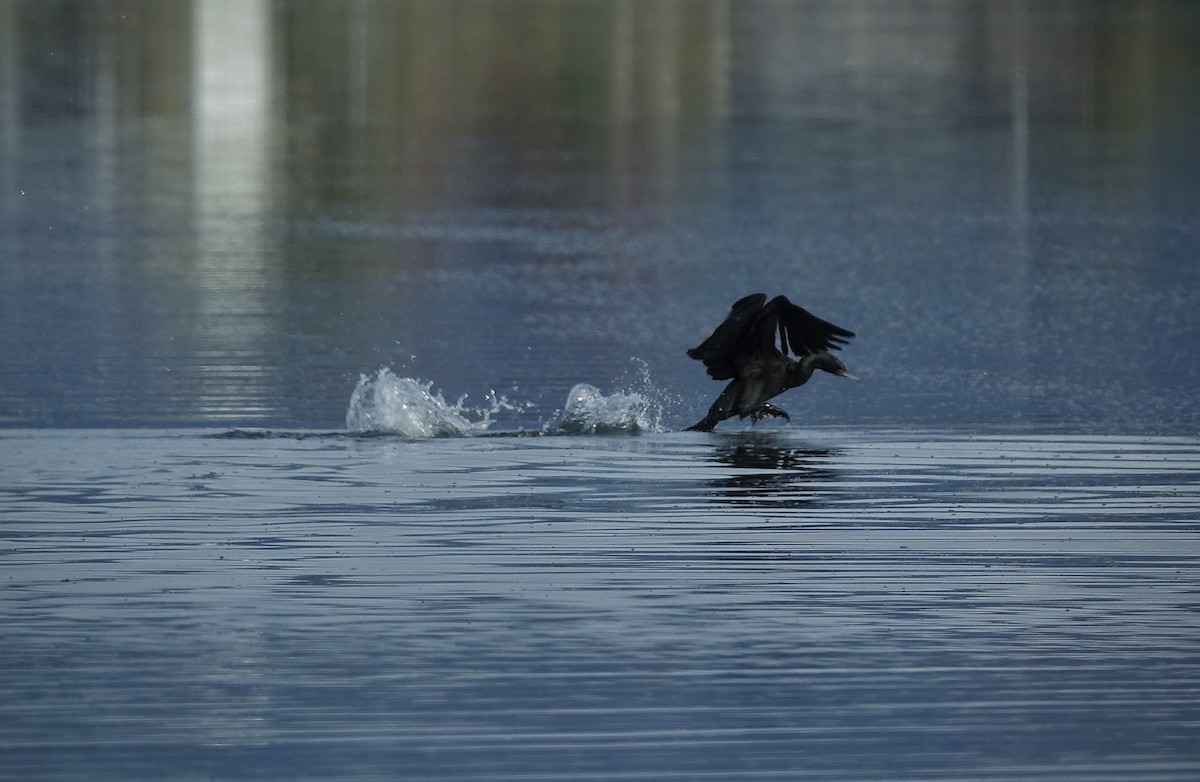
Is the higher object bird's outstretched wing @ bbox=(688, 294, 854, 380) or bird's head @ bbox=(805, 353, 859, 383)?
bird's outstretched wing @ bbox=(688, 294, 854, 380)

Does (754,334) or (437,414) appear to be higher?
(754,334)

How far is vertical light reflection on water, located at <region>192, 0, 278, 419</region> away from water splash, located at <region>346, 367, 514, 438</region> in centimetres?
99

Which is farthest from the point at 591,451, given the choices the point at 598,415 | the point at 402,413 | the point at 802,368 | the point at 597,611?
the point at 597,611

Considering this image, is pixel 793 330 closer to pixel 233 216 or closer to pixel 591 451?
pixel 591 451

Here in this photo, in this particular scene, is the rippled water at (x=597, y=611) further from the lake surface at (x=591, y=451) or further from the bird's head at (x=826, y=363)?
the bird's head at (x=826, y=363)

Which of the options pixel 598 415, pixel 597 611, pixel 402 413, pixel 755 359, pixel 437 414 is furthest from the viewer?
pixel 755 359

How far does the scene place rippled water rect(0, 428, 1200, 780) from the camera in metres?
10.1

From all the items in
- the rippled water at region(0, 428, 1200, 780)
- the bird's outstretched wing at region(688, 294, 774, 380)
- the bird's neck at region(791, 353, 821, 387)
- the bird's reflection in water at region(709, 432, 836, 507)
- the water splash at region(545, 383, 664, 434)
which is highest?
the bird's outstretched wing at region(688, 294, 774, 380)

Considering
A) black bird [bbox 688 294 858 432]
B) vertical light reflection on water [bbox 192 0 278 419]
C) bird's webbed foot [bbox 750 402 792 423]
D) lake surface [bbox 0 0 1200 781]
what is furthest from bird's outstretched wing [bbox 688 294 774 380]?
vertical light reflection on water [bbox 192 0 278 419]

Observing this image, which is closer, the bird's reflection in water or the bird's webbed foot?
the bird's reflection in water

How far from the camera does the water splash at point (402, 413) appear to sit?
17891mm

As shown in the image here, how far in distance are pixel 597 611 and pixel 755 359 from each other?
647 centimetres

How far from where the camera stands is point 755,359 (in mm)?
18375

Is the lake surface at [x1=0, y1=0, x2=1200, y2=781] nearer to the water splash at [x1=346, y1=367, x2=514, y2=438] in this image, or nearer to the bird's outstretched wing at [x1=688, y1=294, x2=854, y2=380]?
the water splash at [x1=346, y1=367, x2=514, y2=438]
